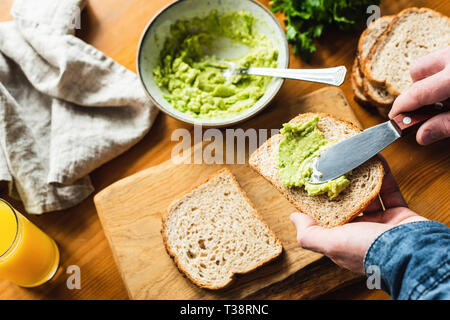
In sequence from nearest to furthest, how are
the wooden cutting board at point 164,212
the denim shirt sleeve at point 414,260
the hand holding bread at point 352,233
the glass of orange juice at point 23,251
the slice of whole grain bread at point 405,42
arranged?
the denim shirt sleeve at point 414,260
the hand holding bread at point 352,233
the glass of orange juice at point 23,251
the wooden cutting board at point 164,212
the slice of whole grain bread at point 405,42

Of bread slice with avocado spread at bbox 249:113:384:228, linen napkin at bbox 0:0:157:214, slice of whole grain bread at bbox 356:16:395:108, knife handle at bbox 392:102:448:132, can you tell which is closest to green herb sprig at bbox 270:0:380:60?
slice of whole grain bread at bbox 356:16:395:108

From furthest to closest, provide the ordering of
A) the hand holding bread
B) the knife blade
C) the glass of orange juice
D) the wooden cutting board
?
1. the wooden cutting board
2. the glass of orange juice
3. the knife blade
4. the hand holding bread

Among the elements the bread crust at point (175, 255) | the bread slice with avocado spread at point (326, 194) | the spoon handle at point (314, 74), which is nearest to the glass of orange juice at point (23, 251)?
the bread crust at point (175, 255)

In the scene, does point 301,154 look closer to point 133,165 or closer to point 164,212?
point 164,212

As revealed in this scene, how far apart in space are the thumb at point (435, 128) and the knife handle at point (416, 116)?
30 millimetres

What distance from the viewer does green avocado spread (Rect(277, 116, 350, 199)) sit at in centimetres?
187

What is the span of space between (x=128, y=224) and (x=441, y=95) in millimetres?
1684

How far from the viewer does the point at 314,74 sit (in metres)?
2.07

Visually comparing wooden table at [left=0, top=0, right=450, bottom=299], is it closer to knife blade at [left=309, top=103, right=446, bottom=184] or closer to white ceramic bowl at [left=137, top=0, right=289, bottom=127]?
white ceramic bowl at [left=137, top=0, right=289, bottom=127]

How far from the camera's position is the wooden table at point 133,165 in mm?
2203

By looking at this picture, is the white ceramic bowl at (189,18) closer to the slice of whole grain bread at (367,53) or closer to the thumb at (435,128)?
the slice of whole grain bread at (367,53)

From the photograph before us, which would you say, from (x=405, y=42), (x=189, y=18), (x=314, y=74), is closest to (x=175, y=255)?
(x=314, y=74)

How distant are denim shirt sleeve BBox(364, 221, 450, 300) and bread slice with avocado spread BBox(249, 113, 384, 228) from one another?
1.10ft

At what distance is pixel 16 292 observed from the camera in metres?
2.21
